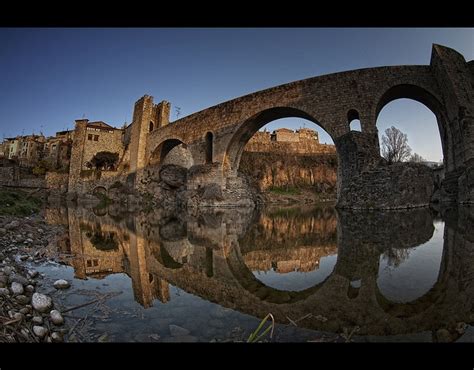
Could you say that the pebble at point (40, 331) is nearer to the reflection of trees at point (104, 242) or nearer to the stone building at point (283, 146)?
the reflection of trees at point (104, 242)

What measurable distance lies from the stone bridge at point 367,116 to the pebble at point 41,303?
9.50 metres

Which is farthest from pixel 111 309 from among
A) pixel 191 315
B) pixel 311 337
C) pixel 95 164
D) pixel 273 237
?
pixel 95 164

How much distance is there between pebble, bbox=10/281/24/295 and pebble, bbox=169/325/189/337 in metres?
1.32

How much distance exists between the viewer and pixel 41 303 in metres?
1.93

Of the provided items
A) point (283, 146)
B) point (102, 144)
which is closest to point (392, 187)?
point (283, 146)

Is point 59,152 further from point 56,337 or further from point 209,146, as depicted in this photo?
point 56,337

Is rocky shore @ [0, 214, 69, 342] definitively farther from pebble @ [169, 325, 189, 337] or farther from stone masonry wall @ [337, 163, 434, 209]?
stone masonry wall @ [337, 163, 434, 209]

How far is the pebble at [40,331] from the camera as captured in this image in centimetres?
155

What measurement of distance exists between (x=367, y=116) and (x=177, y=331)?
1163cm

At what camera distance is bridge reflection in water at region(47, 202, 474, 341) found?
180 cm
